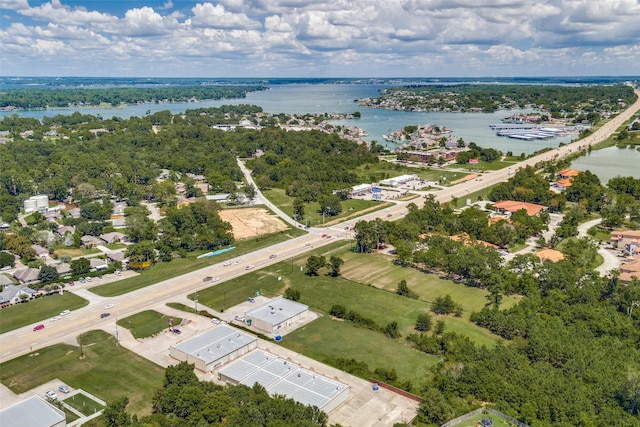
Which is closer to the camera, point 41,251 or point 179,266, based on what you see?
point 179,266

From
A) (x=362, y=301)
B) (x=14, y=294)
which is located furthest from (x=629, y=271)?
(x=14, y=294)

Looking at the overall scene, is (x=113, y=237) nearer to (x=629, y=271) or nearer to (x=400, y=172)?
(x=629, y=271)

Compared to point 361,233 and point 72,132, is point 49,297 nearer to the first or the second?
point 361,233

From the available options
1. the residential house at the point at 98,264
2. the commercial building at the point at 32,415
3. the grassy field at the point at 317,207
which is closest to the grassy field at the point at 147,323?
the commercial building at the point at 32,415

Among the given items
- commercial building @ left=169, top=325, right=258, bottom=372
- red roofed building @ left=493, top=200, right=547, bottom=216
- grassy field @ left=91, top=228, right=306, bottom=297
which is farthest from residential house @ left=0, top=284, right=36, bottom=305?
red roofed building @ left=493, top=200, right=547, bottom=216

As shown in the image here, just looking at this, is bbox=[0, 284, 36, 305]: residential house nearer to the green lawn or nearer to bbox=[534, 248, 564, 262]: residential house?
the green lawn

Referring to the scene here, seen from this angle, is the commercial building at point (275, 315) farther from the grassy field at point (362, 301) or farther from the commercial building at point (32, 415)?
the commercial building at point (32, 415)
